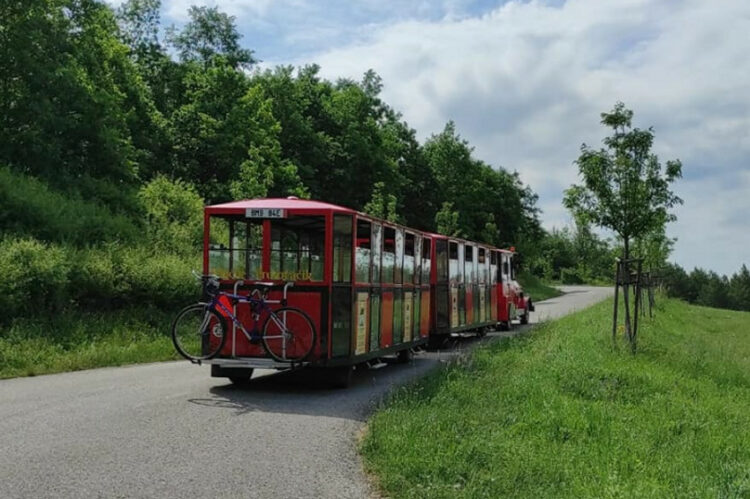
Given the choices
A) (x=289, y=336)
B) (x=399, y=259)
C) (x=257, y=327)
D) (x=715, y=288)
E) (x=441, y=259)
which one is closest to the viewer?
(x=289, y=336)

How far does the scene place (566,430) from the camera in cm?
858

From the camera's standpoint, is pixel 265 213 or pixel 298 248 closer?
pixel 265 213

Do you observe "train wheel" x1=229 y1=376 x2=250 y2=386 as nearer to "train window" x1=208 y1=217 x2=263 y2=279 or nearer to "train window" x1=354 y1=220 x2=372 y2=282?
"train window" x1=208 y1=217 x2=263 y2=279

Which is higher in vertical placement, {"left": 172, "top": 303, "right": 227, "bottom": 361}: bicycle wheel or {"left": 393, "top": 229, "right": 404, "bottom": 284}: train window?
{"left": 393, "top": 229, "right": 404, "bottom": 284}: train window

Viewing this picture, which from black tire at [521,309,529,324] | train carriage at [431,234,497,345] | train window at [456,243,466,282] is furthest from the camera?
black tire at [521,309,529,324]

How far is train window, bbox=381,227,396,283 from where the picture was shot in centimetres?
1414

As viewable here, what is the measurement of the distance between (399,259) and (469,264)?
722cm

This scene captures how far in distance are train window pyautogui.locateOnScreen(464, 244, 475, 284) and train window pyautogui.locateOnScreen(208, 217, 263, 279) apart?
391 inches

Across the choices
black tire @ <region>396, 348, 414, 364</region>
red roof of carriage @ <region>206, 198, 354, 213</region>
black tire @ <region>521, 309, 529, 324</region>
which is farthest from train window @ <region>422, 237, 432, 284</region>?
black tire @ <region>521, 309, 529, 324</region>

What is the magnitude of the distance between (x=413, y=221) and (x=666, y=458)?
57.1 m

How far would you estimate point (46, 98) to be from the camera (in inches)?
1190

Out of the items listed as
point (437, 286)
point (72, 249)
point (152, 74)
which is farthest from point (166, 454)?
point (152, 74)

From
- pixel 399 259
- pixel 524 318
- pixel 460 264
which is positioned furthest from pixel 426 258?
pixel 524 318

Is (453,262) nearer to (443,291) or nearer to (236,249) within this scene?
(443,291)
